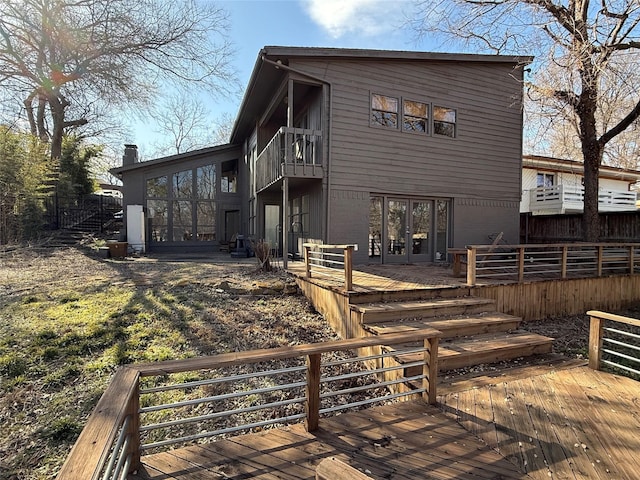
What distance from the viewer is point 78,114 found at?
17.3 m

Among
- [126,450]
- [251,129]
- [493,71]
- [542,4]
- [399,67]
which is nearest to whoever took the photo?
[126,450]

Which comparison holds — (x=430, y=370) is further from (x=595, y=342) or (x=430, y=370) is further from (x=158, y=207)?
(x=158, y=207)

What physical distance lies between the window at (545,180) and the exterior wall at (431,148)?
8.83 m

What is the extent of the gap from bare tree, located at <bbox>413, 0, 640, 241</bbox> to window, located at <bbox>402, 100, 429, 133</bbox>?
2051mm

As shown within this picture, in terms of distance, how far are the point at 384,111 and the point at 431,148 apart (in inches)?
66.1

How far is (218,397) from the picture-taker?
255 cm

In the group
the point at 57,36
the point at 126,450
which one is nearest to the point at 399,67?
the point at 126,450

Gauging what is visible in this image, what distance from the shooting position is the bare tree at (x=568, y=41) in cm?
788

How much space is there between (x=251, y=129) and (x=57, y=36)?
25.1ft

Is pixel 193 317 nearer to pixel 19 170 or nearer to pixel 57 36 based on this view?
pixel 19 170

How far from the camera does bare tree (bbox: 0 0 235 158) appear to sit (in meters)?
13.0

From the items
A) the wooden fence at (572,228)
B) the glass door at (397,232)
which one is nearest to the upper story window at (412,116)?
the glass door at (397,232)

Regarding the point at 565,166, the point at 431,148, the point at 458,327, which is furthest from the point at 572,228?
the point at 458,327

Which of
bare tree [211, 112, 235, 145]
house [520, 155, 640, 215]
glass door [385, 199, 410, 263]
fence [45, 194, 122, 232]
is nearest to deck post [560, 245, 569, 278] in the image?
glass door [385, 199, 410, 263]
